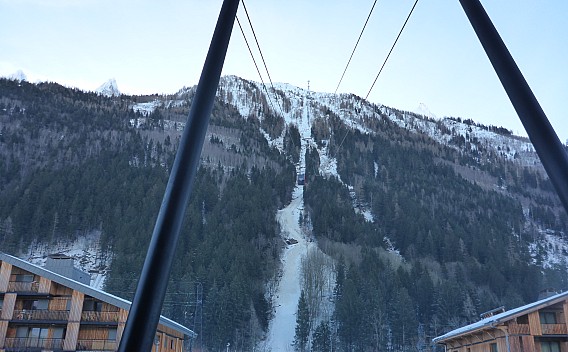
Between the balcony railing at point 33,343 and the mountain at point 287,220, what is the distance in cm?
2377

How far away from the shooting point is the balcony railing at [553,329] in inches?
956

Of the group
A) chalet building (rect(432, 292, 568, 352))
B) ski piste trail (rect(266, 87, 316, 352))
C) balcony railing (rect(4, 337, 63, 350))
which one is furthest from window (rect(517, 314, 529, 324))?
ski piste trail (rect(266, 87, 316, 352))

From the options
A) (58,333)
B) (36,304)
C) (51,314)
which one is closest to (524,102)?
(51,314)

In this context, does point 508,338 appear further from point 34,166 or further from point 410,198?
point 34,166

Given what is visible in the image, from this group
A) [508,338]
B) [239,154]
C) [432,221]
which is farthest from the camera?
[239,154]

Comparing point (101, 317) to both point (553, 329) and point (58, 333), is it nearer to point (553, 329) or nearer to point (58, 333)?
point (58, 333)

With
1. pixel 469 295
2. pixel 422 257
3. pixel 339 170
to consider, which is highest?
pixel 339 170

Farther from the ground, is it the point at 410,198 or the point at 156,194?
the point at 410,198

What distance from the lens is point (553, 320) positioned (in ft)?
81.7

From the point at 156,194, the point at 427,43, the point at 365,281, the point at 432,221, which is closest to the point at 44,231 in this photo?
the point at 156,194

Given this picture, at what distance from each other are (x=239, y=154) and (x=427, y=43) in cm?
12934

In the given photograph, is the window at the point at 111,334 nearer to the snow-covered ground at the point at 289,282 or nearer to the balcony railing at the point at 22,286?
the balcony railing at the point at 22,286

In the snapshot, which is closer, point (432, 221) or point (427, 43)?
point (427, 43)

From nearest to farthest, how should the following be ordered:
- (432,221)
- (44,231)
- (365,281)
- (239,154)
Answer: (365,281)
(44,231)
(432,221)
(239,154)
